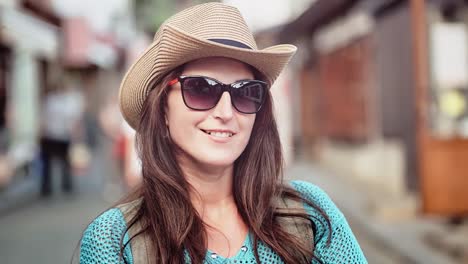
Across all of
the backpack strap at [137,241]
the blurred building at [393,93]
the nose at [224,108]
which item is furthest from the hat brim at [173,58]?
the blurred building at [393,93]

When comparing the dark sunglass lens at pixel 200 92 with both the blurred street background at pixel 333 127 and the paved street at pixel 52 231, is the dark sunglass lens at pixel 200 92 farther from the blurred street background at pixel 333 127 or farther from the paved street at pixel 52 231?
the paved street at pixel 52 231

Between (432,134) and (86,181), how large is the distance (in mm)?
6918

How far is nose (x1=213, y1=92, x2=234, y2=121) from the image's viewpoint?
1600 millimetres

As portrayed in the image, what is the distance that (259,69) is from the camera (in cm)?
171

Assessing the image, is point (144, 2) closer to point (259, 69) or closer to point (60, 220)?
point (60, 220)

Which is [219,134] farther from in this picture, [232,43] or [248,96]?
[232,43]

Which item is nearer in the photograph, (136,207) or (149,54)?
(136,207)

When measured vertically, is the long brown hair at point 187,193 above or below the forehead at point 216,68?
below

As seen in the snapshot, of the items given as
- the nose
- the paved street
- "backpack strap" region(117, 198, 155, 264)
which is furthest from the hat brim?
the paved street

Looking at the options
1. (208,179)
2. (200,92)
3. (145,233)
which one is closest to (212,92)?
(200,92)

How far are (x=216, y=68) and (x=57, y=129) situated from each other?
7845mm

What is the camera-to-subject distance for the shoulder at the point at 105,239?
1459 millimetres

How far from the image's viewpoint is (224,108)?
1602 mm

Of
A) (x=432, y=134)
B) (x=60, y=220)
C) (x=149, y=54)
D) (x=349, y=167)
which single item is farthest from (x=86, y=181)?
(x=149, y=54)
